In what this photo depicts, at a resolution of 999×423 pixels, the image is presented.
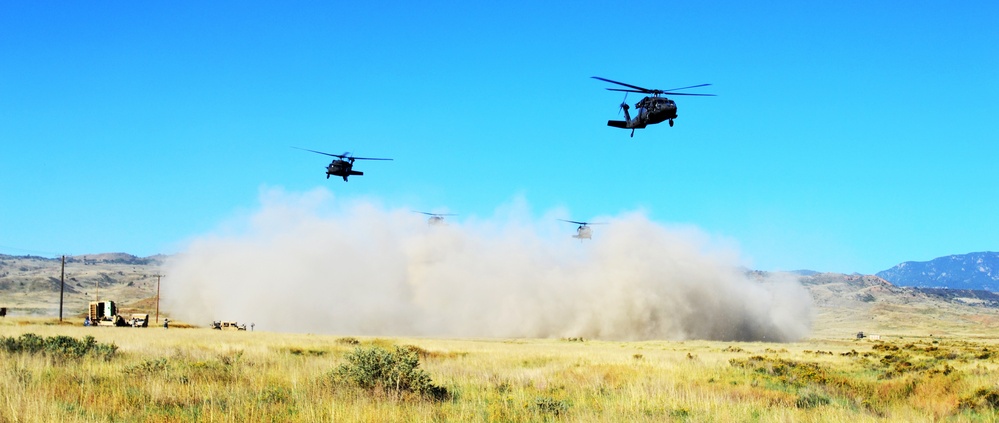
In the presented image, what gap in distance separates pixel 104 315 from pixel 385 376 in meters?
68.0

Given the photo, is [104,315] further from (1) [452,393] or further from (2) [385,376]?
(1) [452,393]

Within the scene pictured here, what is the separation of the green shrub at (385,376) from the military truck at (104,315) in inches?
2301

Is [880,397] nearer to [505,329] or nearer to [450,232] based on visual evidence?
[505,329]

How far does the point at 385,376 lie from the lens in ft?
57.6

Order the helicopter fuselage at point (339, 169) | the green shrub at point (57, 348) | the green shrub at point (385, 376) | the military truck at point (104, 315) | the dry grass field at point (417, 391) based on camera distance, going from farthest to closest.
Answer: the military truck at point (104, 315), the helicopter fuselage at point (339, 169), the green shrub at point (57, 348), the green shrub at point (385, 376), the dry grass field at point (417, 391)

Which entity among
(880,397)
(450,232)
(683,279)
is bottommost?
(880,397)

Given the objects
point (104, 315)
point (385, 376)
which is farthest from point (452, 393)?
point (104, 315)

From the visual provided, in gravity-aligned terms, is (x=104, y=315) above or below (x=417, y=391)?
above

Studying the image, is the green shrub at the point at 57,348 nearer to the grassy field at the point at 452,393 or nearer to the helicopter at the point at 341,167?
the grassy field at the point at 452,393

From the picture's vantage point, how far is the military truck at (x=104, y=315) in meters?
69.2

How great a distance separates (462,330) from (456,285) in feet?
34.2

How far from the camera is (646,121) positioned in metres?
40.4

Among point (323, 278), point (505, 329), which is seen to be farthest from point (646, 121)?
point (323, 278)

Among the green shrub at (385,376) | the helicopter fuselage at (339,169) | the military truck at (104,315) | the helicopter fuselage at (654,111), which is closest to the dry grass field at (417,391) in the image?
the green shrub at (385,376)
